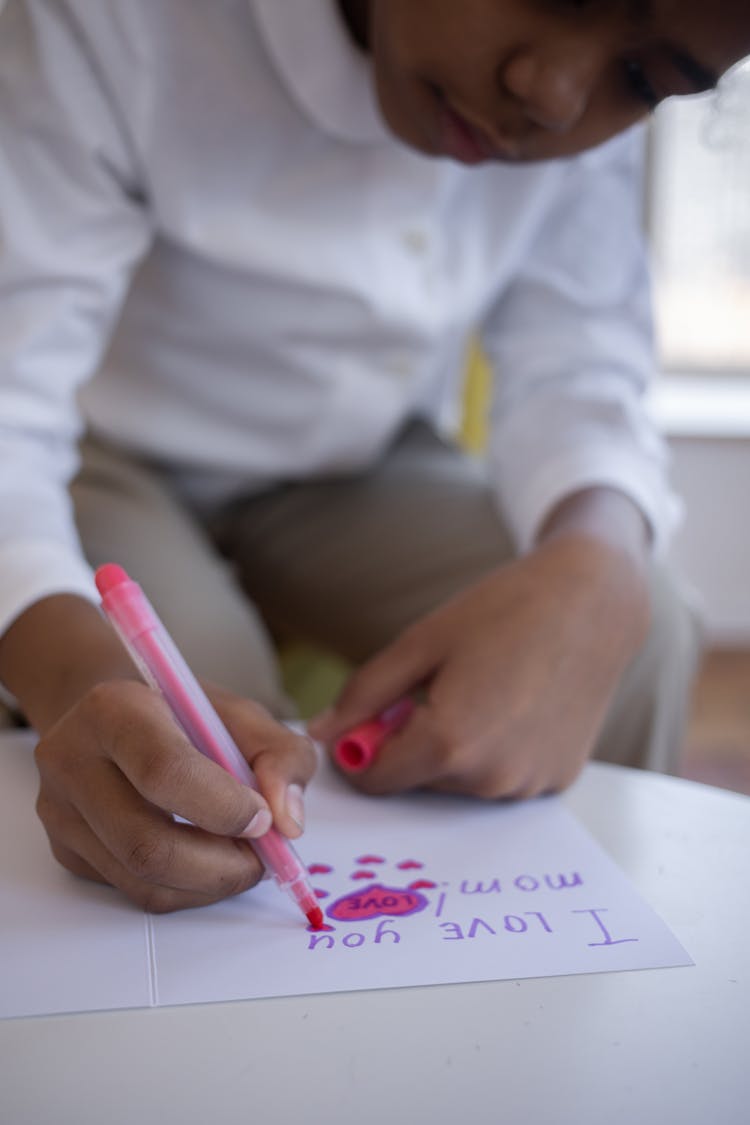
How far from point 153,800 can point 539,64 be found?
1.07 feet

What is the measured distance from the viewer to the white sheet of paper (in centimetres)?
35

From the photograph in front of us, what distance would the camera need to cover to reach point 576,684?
52 cm

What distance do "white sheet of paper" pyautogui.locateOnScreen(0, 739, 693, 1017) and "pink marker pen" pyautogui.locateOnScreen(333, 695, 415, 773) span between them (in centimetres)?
3

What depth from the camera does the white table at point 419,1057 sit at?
0.29 metres

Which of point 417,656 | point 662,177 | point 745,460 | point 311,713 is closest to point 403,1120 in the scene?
point 417,656

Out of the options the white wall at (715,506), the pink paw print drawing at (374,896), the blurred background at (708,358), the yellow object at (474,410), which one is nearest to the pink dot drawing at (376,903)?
the pink paw print drawing at (374,896)

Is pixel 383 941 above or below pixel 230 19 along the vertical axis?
below

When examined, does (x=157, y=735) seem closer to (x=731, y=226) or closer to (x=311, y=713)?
(x=311, y=713)

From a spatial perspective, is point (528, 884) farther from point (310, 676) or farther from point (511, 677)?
point (310, 676)

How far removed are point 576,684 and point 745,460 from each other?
1.46m

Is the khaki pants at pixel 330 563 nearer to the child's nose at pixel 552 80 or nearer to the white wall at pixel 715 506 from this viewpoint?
the child's nose at pixel 552 80

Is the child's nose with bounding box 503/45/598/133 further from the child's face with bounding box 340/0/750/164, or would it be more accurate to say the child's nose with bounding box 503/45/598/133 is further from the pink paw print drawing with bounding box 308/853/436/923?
the pink paw print drawing with bounding box 308/853/436/923

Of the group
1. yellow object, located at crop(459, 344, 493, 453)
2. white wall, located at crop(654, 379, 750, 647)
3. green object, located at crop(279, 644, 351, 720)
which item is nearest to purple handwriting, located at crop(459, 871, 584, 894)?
green object, located at crop(279, 644, 351, 720)

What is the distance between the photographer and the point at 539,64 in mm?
468
